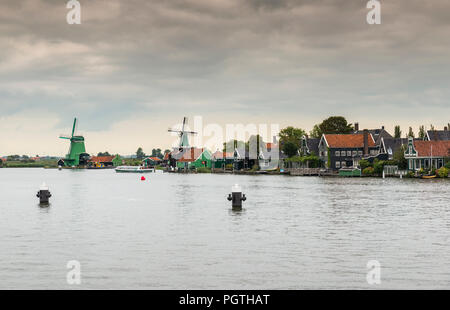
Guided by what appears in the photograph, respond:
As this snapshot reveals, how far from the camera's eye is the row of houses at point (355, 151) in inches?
4198

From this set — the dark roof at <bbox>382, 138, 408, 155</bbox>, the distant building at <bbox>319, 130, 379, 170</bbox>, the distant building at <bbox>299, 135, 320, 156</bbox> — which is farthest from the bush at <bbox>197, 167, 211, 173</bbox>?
the dark roof at <bbox>382, 138, 408, 155</bbox>

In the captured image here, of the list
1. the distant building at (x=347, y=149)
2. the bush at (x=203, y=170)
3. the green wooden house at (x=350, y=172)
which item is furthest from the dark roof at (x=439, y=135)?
the bush at (x=203, y=170)

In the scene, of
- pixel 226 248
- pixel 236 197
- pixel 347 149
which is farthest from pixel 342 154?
pixel 226 248

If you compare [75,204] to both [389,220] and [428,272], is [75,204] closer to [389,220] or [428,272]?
[389,220]

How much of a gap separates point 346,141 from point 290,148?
906 inches

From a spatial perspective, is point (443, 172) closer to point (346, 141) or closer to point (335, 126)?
point (346, 141)

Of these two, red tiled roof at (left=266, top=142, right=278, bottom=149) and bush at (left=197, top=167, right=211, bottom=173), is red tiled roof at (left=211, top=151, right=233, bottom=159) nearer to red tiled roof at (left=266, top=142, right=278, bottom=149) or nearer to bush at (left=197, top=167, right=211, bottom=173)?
bush at (left=197, top=167, right=211, bottom=173)

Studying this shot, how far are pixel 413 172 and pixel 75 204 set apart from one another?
7855cm

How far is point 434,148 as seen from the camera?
348ft

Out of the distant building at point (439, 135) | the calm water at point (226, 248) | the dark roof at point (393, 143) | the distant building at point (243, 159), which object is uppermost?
the distant building at point (439, 135)

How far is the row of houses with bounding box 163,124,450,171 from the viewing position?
106625 millimetres

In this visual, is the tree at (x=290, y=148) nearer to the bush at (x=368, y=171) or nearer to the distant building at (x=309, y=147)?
the distant building at (x=309, y=147)

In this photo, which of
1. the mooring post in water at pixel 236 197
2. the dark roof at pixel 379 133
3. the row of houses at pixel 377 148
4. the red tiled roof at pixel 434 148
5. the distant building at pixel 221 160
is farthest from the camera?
the distant building at pixel 221 160
